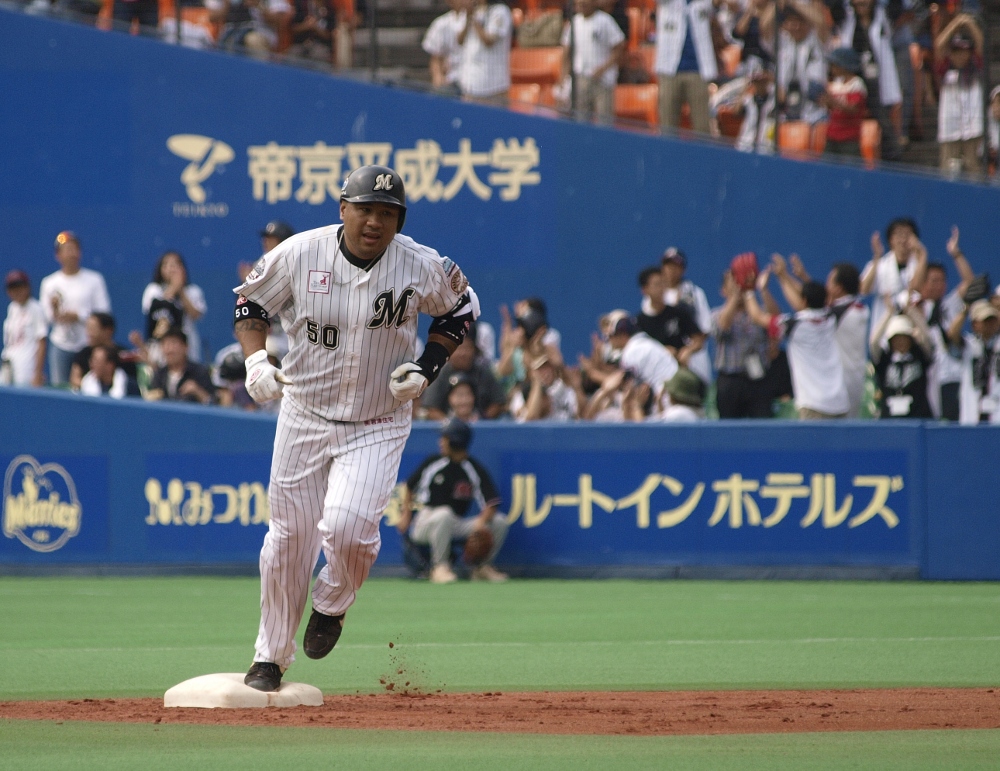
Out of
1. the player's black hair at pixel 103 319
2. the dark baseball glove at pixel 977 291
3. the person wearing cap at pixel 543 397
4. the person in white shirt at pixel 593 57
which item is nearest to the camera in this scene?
the dark baseball glove at pixel 977 291

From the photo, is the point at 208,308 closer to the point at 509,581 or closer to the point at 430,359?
the point at 509,581

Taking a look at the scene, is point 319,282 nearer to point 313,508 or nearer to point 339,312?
point 339,312

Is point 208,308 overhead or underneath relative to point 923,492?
overhead

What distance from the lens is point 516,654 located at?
342 inches

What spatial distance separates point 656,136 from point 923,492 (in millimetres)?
6058

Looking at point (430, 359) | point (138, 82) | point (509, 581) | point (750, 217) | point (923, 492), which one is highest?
point (138, 82)

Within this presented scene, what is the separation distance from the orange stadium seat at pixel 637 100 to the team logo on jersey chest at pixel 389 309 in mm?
11373

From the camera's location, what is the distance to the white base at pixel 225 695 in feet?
20.6

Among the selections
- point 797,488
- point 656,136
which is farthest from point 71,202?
point 797,488

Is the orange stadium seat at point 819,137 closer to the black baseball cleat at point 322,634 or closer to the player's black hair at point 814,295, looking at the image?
the player's black hair at point 814,295

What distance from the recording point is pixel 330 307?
6441 mm

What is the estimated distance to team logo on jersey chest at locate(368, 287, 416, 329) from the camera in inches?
255

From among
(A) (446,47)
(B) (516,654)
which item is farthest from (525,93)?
(B) (516,654)

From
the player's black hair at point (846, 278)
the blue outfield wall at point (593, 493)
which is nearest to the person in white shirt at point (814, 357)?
the player's black hair at point (846, 278)
